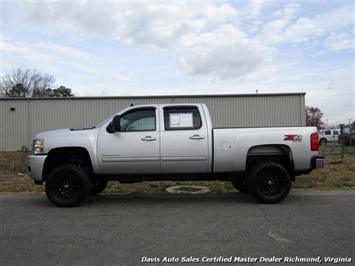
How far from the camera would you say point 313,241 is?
4766 mm

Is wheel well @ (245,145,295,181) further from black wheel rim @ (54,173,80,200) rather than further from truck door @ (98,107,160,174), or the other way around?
Answer: black wheel rim @ (54,173,80,200)

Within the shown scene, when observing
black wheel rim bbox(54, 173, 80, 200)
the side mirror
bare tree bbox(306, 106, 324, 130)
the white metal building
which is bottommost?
black wheel rim bbox(54, 173, 80, 200)

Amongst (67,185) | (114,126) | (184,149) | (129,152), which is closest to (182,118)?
(184,149)

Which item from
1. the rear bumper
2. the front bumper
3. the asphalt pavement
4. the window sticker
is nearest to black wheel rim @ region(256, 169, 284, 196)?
the asphalt pavement

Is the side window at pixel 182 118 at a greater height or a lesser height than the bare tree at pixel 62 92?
lesser

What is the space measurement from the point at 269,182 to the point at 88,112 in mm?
20975

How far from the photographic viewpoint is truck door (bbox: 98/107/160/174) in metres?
7.05

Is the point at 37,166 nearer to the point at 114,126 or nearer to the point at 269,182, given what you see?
the point at 114,126

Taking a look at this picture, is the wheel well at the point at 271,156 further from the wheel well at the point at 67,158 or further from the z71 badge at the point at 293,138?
the wheel well at the point at 67,158

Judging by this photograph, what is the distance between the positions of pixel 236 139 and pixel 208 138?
565mm

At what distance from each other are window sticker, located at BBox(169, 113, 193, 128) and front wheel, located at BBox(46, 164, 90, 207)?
80.3 inches

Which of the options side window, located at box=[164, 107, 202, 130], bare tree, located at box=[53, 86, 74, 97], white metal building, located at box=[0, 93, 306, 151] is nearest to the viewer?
side window, located at box=[164, 107, 202, 130]

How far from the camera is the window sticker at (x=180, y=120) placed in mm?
7262

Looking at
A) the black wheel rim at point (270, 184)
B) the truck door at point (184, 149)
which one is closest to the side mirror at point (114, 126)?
the truck door at point (184, 149)
